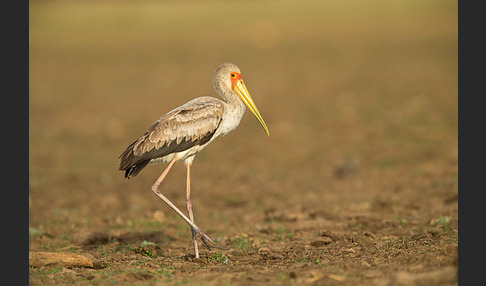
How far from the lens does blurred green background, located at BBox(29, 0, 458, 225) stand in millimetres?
11820

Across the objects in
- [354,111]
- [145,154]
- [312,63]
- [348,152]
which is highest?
[312,63]

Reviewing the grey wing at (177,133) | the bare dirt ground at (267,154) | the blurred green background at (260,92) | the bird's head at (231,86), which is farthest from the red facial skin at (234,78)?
the blurred green background at (260,92)

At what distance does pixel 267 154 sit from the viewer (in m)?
13.5

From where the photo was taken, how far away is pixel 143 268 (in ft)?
19.5

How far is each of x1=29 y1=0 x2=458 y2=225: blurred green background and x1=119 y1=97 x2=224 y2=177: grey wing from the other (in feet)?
9.65

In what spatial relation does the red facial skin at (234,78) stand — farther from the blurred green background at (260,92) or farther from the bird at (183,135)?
the blurred green background at (260,92)

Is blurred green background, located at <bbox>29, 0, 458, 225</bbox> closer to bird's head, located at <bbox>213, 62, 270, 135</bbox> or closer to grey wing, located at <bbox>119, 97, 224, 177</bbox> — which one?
grey wing, located at <bbox>119, 97, 224, 177</bbox>

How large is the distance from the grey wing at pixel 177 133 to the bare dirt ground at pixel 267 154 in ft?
3.40

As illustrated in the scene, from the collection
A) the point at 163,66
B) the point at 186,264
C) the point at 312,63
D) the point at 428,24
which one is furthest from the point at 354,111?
the point at 428,24

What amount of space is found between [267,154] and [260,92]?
5.88 metres

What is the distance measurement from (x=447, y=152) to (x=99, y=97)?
10.9 meters

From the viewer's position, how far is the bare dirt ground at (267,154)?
623 cm

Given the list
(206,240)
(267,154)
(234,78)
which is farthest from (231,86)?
(267,154)

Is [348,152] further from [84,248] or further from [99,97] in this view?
[99,97]
